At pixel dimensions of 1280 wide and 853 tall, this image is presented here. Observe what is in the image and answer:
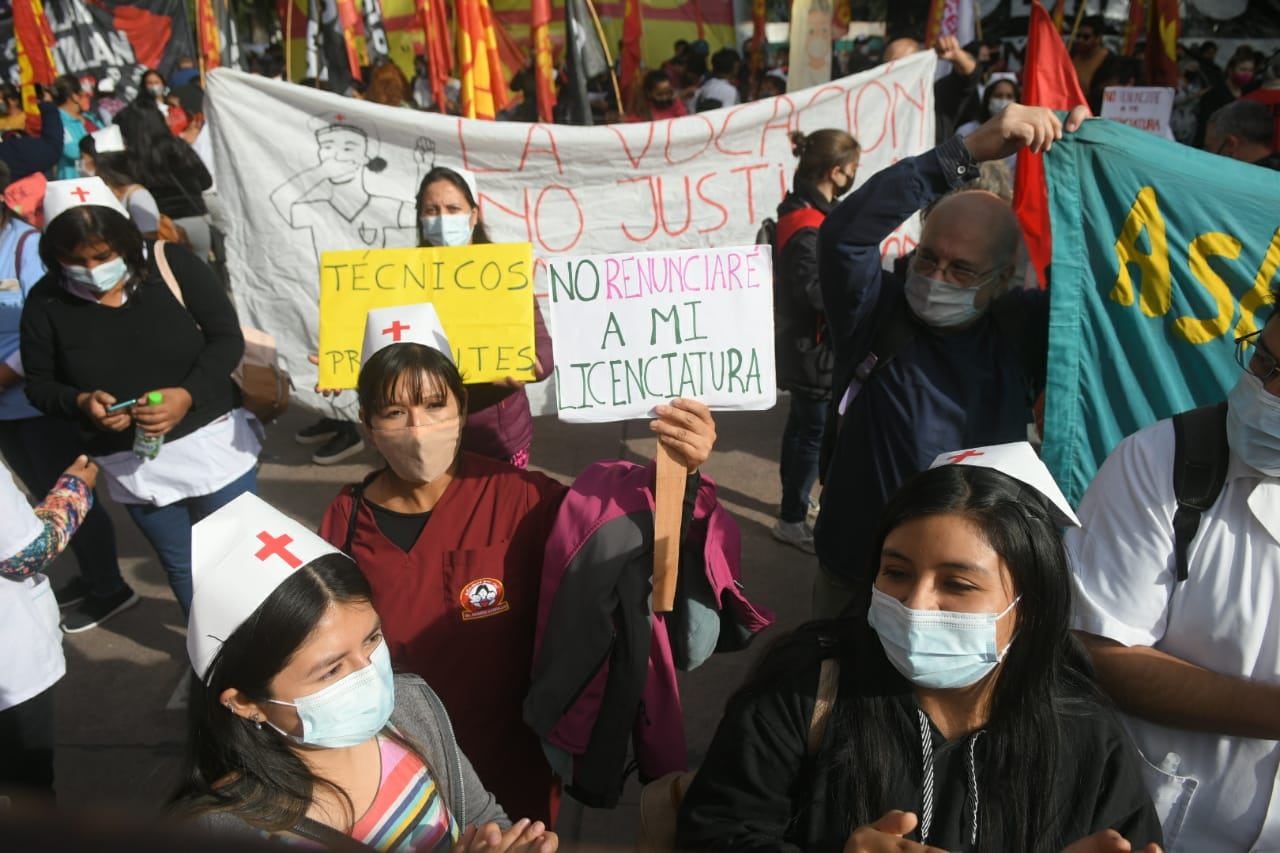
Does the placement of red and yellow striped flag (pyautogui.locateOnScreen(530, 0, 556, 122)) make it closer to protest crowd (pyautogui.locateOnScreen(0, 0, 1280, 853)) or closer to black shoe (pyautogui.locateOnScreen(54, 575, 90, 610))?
protest crowd (pyautogui.locateOnScreen(0, 0, 1280, 853))

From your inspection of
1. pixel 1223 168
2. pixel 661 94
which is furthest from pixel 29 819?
pixel 661 94

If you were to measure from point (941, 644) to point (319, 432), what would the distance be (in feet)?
16.5

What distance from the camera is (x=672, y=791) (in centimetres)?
177

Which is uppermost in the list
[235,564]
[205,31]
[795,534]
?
[205,31]

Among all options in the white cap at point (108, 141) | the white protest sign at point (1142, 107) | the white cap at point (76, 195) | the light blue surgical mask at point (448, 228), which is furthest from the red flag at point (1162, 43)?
the white cap at point (108, 141)

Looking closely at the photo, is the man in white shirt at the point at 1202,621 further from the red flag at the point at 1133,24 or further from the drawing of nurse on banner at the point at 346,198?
the red flag at the point at 1133,24

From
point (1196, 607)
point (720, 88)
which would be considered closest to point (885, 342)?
point (1196, 607)

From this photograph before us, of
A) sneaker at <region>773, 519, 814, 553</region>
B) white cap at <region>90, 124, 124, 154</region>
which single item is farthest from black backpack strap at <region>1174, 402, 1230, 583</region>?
white cap at <region>90, 124, 124, 154</region>

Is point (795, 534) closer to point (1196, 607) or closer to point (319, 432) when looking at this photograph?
point (1196, 607)

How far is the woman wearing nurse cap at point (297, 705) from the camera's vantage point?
1.47 meters

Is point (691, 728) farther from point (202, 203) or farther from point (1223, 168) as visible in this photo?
point (202, 203)

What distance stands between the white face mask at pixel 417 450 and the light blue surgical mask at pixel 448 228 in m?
1.29

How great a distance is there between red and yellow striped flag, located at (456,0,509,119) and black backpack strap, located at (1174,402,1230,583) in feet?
16.3

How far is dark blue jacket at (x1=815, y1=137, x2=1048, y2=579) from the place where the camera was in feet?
7.78
